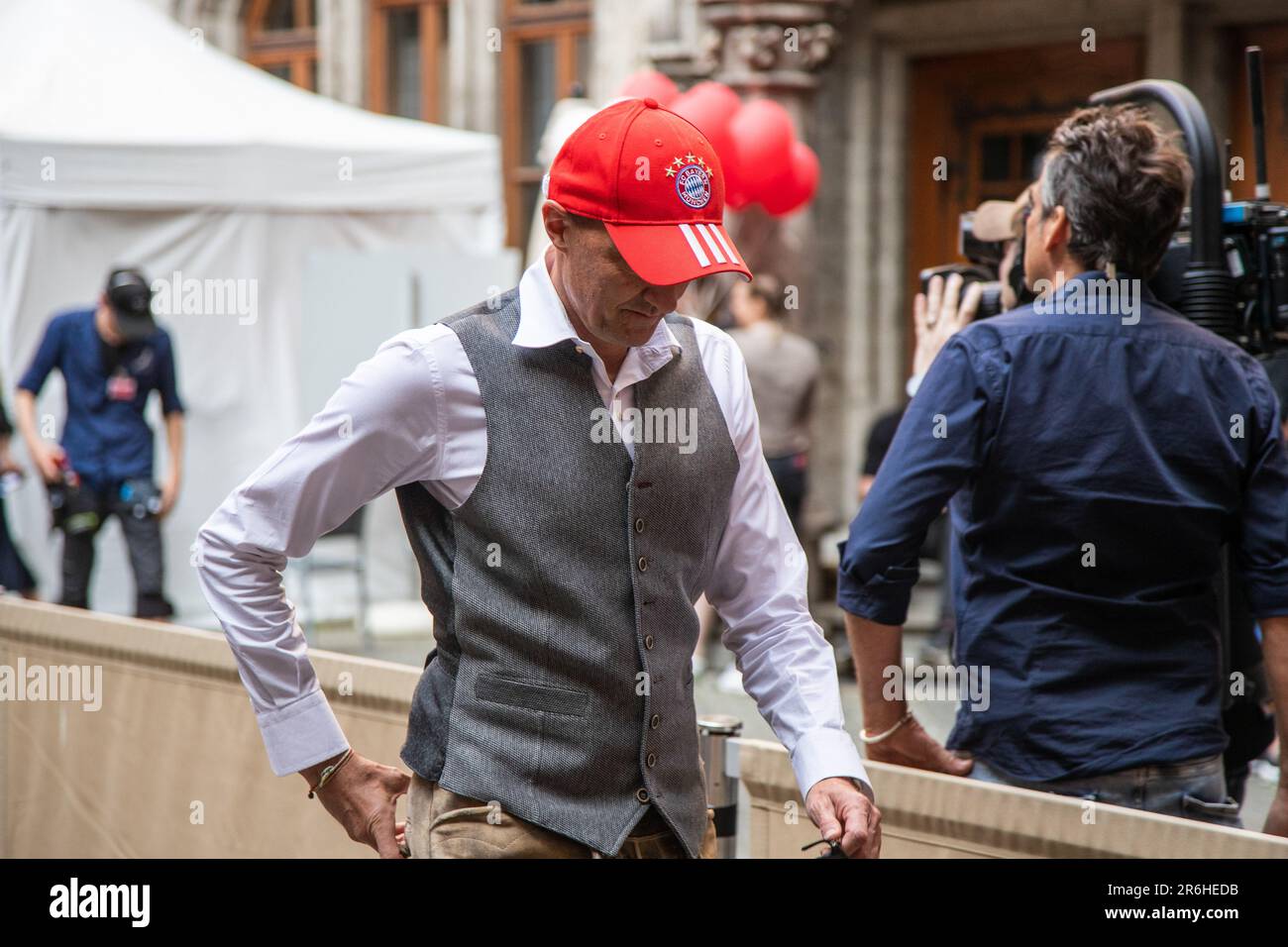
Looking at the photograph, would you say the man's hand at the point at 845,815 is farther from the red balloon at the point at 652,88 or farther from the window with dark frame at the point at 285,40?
the window with dark frame at the point at 285,40

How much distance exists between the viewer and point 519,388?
81.2 inches

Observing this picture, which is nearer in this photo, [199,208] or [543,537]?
[543,537]

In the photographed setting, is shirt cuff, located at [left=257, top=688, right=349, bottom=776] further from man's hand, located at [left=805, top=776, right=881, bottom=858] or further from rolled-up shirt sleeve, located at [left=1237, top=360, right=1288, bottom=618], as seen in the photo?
rolled-up shirt sleeve, located at [left=1237, top=360, right=1288, bottom=618]

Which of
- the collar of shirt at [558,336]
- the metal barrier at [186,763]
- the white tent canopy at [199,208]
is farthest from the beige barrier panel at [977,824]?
the white tent canopy at [199,208]

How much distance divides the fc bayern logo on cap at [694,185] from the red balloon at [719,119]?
5906mm

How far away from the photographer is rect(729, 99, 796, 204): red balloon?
795 centimetres

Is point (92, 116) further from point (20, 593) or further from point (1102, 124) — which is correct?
point (1102, 124)

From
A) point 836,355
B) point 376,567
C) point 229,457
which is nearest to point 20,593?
point 229,457

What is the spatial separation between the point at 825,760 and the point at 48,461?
19.4 feet

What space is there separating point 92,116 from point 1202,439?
7163 mm

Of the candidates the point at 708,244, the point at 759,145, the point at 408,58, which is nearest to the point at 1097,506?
the point at 708,244

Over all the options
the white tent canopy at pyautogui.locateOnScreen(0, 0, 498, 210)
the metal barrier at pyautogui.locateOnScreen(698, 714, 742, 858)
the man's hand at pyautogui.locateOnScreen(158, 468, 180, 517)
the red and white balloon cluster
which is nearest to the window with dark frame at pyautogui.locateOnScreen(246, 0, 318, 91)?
the white tent canopy at pyautogui.locateOnScreen(0, 0, 498, 210)

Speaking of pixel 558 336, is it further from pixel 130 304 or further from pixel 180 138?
pixel 180 138

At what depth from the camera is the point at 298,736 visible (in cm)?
212
